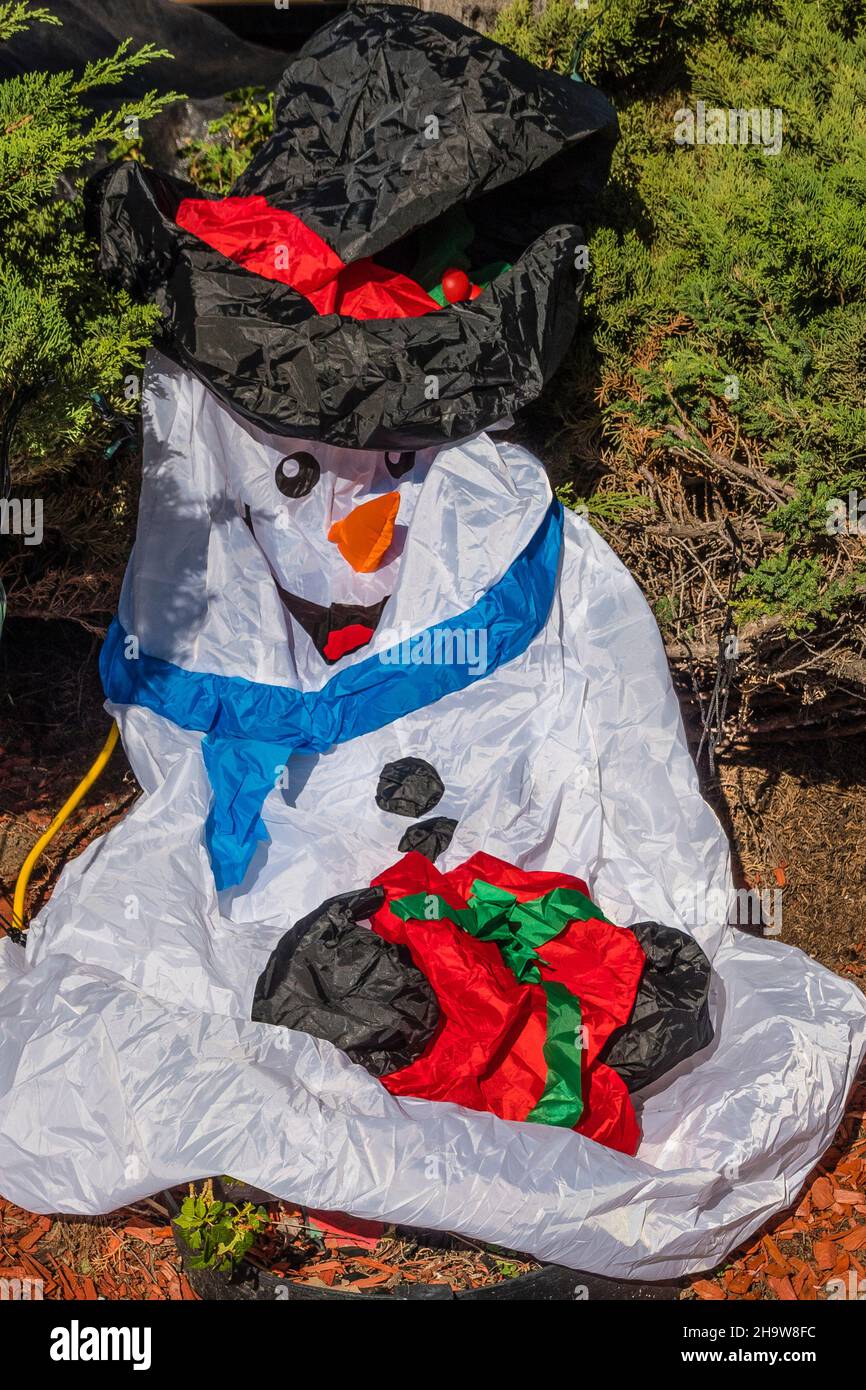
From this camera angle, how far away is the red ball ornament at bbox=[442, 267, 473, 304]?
9.37 ft

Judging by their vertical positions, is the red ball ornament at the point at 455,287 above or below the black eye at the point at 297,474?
above

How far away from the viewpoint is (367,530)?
2.92 meters

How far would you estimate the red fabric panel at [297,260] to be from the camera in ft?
8.80

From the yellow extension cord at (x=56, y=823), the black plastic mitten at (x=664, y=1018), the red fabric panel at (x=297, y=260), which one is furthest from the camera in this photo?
the yellow extension cord at (x=56, y=823)

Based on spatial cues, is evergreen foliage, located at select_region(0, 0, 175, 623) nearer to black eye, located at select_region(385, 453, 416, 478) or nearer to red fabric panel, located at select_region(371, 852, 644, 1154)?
black eye, located at select_region(385, 453, 416, 478)

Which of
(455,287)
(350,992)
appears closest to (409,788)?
(350,992)

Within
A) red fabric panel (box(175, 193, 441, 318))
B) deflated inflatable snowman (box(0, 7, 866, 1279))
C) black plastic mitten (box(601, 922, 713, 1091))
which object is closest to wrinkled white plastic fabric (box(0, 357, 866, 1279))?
deflated inflatable snowman (box(0, 7, 866, 1279))

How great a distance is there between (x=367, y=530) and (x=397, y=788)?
62 centimetres

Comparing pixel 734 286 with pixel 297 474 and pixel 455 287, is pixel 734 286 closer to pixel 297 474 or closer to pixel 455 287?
pixel 455 287

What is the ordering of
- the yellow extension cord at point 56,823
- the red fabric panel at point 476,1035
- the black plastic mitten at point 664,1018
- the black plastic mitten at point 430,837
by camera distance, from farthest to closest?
the yellow extension cord at point 56,823, the black plastic mitten at point 430,837, the black plastic mitten at point 664,1018, the red fabric panel at point 476,1035

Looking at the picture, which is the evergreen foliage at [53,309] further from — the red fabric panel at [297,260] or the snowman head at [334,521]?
the snowman head at [334,521]

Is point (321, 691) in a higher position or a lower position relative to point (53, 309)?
lower

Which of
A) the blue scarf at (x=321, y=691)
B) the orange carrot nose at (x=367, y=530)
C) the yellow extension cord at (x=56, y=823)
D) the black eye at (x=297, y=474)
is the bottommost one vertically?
the yellow extension cord at (x=56, y=823)

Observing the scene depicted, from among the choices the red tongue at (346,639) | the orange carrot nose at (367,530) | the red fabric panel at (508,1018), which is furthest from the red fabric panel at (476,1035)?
the orange carrot nose at (367,530)
